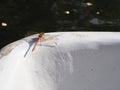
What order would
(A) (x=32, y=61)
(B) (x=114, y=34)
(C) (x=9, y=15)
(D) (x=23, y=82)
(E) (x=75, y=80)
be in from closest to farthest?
1. (D) (x=23, y=82)
2. (A) (x=32, y=61)
3. (E) (x=75, y=80)
4. (B) (x=114, y=34)
5. (C) (x=9, y=15)

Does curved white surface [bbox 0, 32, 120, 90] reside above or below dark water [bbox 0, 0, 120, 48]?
above

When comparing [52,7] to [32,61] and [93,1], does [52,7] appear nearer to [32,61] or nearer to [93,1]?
[93,1]

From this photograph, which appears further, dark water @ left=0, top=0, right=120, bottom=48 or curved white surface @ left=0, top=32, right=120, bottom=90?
dark water @ left=0, top=0, right=120, bottom=48

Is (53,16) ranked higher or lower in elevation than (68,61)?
lower

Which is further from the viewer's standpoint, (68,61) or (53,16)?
(53,16)

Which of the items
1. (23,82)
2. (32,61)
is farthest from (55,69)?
(23,82)
